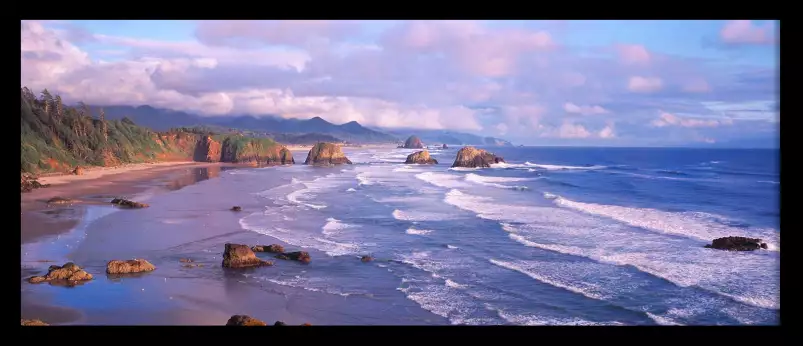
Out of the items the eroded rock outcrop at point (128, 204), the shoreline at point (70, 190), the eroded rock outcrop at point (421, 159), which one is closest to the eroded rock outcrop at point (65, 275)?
the shoreline at point (70, 190)

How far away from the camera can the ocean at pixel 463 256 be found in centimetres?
740

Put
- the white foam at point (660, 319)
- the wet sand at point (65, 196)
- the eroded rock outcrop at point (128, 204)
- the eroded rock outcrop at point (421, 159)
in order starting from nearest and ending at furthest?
the wet sand at point (65, 196), the white foam at point (660, 319), the eroded rock outcrop at point (128, 204), the eroded rock outcrop at point (421, 159)

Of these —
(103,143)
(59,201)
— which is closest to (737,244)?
(59,201)

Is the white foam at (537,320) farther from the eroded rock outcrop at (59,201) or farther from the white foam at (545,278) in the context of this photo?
the eroded rock outcrop at (59,201)

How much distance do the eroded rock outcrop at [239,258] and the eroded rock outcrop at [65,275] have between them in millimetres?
1967

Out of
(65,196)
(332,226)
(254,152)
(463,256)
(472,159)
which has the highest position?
(254,152)

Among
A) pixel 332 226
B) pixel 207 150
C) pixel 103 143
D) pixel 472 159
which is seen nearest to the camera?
pixel 332 226

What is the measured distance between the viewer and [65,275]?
791 cm

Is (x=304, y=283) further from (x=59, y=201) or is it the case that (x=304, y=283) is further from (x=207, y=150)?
(x=207, y=150)

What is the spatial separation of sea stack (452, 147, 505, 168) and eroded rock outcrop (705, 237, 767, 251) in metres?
31.5

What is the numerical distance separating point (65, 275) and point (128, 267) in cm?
82
